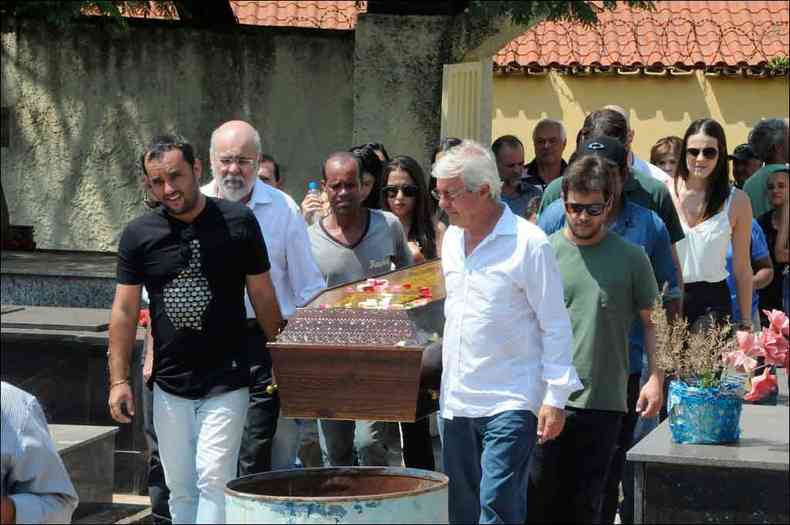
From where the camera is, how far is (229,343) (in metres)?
6.56

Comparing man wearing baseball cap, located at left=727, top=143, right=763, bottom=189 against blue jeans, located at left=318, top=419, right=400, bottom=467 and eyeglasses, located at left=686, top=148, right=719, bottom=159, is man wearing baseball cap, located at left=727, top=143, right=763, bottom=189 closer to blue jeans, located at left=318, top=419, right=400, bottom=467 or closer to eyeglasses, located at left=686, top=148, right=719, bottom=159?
eyeglasses, located at left=686, top=148, right=719, bottom=159

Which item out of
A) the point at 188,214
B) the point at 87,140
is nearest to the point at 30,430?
the point at 188,214

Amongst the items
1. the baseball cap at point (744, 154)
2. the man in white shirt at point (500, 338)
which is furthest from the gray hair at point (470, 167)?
the baseball cap at point (744, 154)

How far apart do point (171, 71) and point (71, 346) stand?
5251mm

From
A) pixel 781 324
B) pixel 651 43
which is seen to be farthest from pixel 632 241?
pixel 651 43

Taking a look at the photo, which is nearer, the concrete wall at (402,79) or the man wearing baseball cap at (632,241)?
the man wearing baseball cap at (632,241)

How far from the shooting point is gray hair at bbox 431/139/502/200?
20.6 feet

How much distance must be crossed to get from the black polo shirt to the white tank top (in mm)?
2696

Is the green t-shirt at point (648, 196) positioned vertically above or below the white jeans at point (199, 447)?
above

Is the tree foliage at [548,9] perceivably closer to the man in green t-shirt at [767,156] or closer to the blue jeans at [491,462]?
the man in green t-shirt at [767,156]

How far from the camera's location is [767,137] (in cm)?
1042

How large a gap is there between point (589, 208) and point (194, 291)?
1568 mm

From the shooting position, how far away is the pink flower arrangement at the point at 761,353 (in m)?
5.77

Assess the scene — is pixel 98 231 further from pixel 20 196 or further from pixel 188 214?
pixel 188 214
